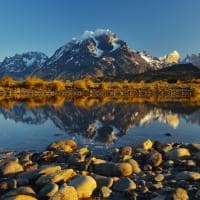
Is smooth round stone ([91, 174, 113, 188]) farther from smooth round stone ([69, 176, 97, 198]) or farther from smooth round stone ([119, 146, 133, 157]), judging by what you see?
smooth round stone ([119, 146, 133, 157])

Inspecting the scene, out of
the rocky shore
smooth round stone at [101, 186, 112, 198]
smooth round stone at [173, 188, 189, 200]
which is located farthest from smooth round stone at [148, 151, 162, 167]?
smooth round stone at [173, 188, 189, 200]

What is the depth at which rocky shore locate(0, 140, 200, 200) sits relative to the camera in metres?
13.7

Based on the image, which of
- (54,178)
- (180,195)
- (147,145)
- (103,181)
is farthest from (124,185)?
(147,145)

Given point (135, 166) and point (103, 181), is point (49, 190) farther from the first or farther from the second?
point (135, 166)

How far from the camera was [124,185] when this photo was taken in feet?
49.1

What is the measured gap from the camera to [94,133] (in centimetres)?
3272

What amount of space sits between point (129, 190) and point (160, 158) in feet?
15.9

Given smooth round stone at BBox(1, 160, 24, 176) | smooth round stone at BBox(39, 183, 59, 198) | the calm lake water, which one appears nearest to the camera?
smooth round stone at BBox(39, 183, 59, 198)

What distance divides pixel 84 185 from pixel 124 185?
1.67m

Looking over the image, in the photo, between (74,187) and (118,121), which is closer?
(74,187)

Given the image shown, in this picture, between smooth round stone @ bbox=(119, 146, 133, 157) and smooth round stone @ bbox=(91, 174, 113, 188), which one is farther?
smooth round stone @ bbox=(119, 146, 133, 157)

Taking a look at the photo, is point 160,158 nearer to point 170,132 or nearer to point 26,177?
point 26,177

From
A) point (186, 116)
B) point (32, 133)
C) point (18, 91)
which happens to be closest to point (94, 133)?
point (32, 133)

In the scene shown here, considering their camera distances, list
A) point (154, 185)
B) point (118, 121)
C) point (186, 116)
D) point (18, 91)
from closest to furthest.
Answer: point (154, 185) < point (118, 121) < point (186, 116) < point (18, 91)
